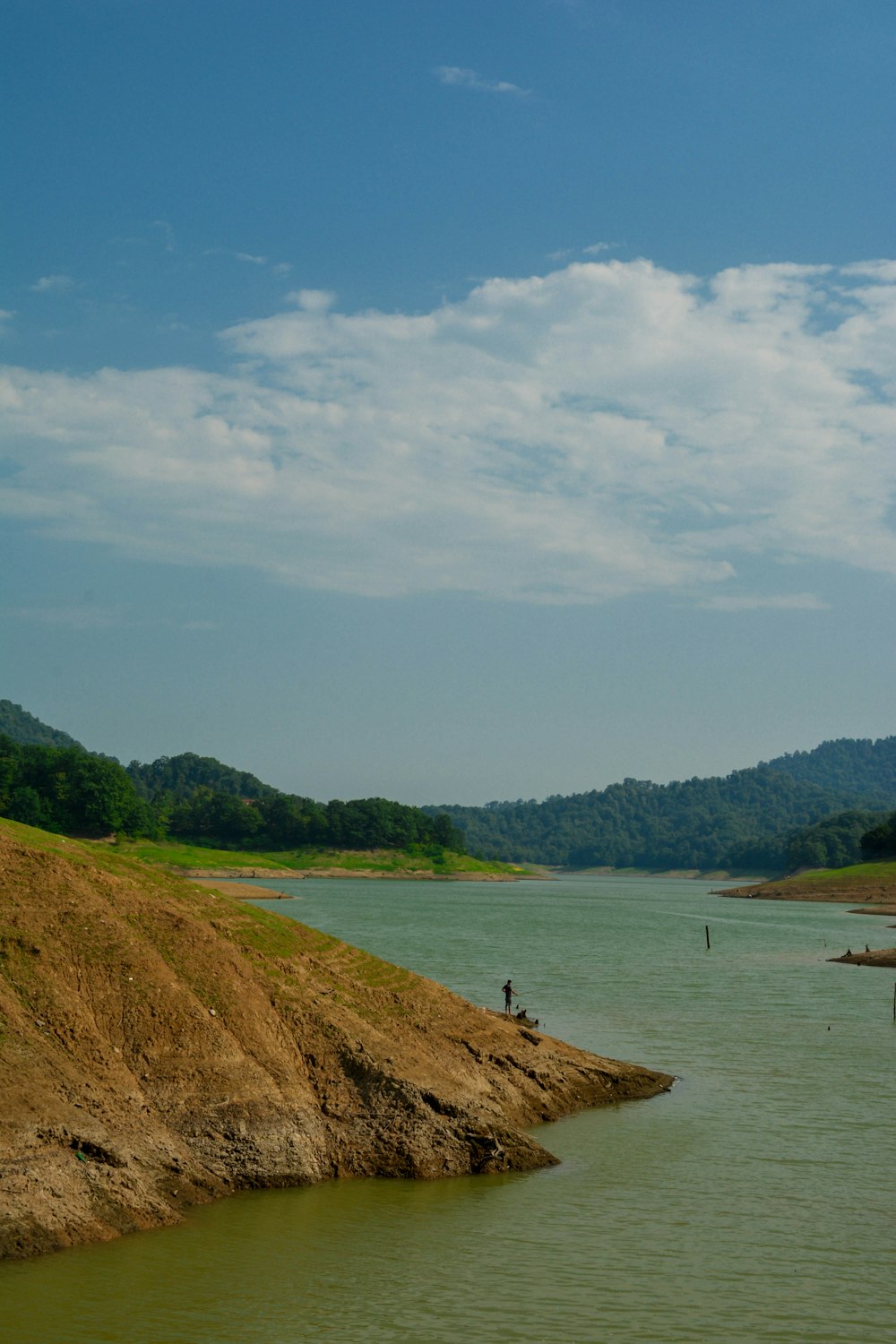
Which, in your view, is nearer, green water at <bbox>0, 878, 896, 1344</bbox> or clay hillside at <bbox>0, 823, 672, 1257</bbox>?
green water at <bbox>0, 878, 896, 1344</bbox>

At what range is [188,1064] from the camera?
24000 mm

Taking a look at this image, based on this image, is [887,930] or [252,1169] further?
[887,930]

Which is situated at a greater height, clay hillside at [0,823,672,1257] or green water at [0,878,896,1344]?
clay hillside at [0,823,672,1257]

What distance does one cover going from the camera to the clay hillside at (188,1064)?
68.4ft

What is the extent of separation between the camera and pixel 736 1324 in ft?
62.6

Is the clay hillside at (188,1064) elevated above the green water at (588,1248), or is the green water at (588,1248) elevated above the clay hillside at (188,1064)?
the clay hillside at (188,1064)

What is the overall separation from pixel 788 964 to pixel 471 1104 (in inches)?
2447

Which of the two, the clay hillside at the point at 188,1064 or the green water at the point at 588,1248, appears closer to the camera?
the green water at the point at 588,1248

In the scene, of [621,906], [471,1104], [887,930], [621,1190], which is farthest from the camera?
[621,906]

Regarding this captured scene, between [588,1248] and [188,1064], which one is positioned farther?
[188,1064]

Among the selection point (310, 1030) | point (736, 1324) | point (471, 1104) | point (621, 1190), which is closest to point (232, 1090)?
point (310, 1030)

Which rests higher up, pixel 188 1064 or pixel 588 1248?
pixel 188 1064

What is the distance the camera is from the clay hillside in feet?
68.4

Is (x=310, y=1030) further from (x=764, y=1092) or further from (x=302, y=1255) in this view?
(x=764, y=1092)
